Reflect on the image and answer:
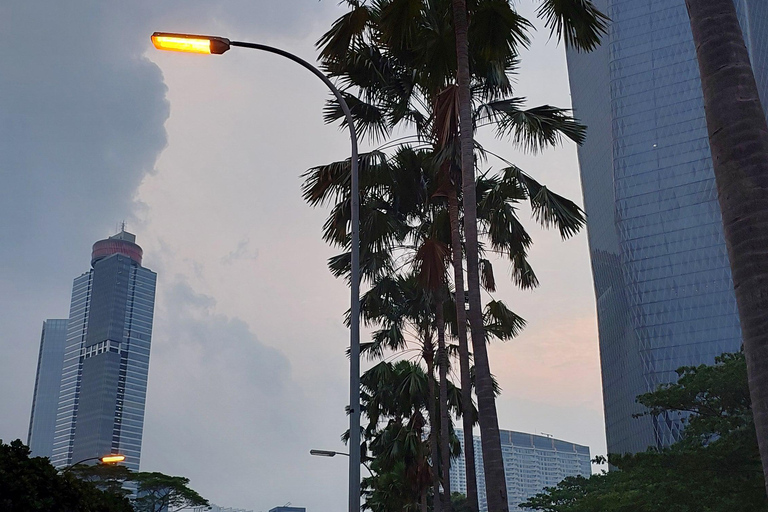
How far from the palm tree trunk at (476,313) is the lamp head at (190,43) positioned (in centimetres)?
526

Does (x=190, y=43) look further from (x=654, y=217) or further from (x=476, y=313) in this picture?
(x=654, y=217)

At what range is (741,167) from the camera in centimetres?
511

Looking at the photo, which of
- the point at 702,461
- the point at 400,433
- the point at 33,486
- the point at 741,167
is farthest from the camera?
the point at 400,433

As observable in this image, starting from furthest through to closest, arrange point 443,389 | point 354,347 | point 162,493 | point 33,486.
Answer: point 162,493, point 443,389, point 354,347, point 33,486

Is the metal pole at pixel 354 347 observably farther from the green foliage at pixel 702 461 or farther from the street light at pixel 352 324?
the green foliage at pixel 702 461

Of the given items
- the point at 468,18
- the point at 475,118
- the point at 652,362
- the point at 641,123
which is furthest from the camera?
the point at 641,123

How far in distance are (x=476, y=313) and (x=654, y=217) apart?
125 meters

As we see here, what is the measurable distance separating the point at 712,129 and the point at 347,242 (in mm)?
14607

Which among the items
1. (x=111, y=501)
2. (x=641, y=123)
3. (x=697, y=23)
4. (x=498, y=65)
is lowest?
(x=111, y=501)

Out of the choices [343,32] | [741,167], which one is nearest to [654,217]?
[343,32]

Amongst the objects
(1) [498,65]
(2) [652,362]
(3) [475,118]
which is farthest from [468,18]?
(2) [652,362]

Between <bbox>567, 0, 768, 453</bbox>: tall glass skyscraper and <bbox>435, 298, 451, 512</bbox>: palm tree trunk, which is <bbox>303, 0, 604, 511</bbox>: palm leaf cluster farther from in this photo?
<bbox>567, 0, 768, 453</bbox>: tall glass skyscraper

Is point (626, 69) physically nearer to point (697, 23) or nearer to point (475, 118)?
point (475, 118)

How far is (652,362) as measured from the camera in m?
124
